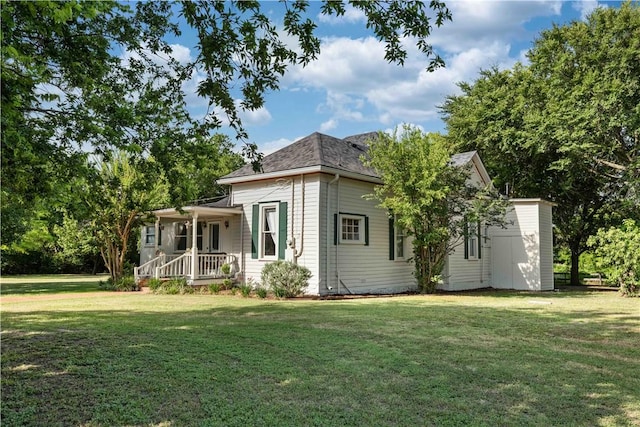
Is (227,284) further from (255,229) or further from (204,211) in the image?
(204,211)

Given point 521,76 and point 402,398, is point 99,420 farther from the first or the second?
point 521,76

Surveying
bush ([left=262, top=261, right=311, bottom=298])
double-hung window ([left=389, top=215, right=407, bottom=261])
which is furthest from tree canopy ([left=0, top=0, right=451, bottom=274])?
double-hung window ([left=389, top=215, right=407, bottom=261])

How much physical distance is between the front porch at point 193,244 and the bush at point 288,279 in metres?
2.61

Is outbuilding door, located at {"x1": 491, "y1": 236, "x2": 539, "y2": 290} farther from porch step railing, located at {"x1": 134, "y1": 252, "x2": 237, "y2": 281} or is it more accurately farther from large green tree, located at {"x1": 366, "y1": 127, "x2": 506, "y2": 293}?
porch step railing, located at {"x1": 134, "y1": 252, "x2": 237, "y2": 281}

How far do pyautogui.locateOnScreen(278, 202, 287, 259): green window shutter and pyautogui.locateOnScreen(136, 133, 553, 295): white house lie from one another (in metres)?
0.03

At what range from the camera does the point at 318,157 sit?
1423 centimetres

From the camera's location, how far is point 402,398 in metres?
4.20

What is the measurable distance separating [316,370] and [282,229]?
968 centimetres

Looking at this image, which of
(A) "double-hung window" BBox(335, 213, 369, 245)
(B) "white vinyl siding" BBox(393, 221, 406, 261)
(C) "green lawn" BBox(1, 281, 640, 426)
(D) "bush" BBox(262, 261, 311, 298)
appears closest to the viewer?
(C) "green lawn" BBox(1, 281, 640, 426)

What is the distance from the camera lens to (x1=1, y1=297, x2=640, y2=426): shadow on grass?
12.5 ft

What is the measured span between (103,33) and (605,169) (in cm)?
2190

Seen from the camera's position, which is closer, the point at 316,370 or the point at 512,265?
the point at 316,370

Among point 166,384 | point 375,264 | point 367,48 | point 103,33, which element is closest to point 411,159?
point 375,264

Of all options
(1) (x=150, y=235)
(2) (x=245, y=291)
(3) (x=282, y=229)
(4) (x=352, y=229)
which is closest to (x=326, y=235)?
(4) (x=352, y=229)
